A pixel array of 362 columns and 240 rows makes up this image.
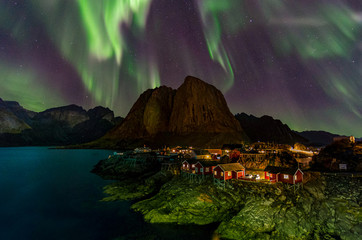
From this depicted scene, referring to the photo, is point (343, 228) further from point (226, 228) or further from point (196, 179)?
point (196, 179)

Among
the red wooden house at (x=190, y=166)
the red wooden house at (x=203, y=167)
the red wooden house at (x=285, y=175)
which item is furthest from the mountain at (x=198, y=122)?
the red wooden house at (x=285, y=175)

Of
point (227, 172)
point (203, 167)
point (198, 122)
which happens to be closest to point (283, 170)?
point (227, 172)

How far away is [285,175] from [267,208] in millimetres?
9813

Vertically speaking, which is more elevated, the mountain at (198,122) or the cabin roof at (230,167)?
the mountain at (198,122)

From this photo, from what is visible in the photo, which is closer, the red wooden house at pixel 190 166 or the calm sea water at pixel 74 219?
the calm sea water at pixel 74 219

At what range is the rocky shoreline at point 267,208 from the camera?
2558cm

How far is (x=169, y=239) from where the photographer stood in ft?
83.0

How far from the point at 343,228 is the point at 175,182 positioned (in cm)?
2898

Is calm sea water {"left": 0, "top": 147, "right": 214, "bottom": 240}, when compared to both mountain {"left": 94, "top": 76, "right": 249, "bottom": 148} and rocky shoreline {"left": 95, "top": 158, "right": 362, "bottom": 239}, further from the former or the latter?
mountain {"left": 94, "top": 76, "right": 249, "bottom": 148}

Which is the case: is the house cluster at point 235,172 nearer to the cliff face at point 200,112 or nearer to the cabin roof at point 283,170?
the cabin roof at point 283,170

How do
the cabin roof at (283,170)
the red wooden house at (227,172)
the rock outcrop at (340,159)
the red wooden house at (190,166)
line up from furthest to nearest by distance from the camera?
the red wooden house at (190,166) → the rock outcrop at (340,159) → the red wooden house at (227,172) → the cabin roof at (283,170)

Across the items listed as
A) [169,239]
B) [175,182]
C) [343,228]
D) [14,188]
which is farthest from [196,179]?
[14,188]

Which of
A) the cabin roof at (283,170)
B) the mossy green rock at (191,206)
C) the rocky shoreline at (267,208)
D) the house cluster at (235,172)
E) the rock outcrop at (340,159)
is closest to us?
the rocky shoreline at (267,208)

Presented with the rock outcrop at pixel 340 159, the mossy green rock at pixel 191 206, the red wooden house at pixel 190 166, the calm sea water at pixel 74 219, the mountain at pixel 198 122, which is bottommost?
the calm sea water at pixel 74 219
